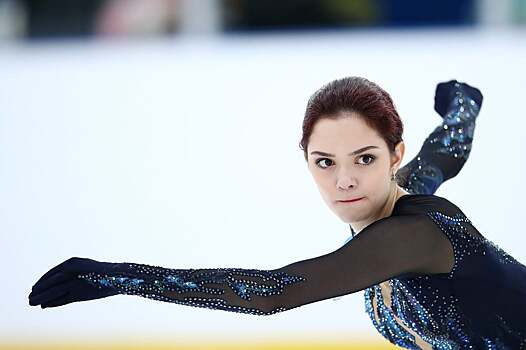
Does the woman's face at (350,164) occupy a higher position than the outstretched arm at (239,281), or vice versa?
the woman's face at (350,164)

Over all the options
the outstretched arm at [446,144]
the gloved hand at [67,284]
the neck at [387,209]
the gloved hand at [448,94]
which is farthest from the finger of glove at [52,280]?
the gloved hand at [448,94]

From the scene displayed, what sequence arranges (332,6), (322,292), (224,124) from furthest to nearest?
(332,6) < (224,124) < (322,292)

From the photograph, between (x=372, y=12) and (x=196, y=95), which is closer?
(x=196, y=95)

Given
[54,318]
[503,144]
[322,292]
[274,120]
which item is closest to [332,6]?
[274,120]

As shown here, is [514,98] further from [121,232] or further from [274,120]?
[121,232]

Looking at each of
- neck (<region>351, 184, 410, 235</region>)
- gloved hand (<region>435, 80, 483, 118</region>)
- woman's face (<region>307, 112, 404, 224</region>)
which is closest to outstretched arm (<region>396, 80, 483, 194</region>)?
gloved hand (<region>435, 80, 483, 118</region>)

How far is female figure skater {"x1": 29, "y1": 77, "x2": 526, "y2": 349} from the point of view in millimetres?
1970

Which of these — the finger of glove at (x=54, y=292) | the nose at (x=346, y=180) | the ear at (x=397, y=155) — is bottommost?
the finger of glove at (x=54, y=292)

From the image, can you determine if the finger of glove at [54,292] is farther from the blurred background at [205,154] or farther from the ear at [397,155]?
the blurred background at [205,154]

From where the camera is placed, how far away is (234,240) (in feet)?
13.2

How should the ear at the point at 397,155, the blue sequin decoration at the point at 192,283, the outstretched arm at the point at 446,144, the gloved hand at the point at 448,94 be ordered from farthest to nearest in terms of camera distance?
the gloved hand at the point at 448,94 < the outstretched arm at the point at 446,144 < the ear at the point at 397,155 < the blue sequin decoration at the point at 192,283

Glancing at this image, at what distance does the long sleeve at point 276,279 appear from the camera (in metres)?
1.95

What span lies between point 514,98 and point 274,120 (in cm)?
100

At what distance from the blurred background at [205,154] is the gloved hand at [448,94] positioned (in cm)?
69
